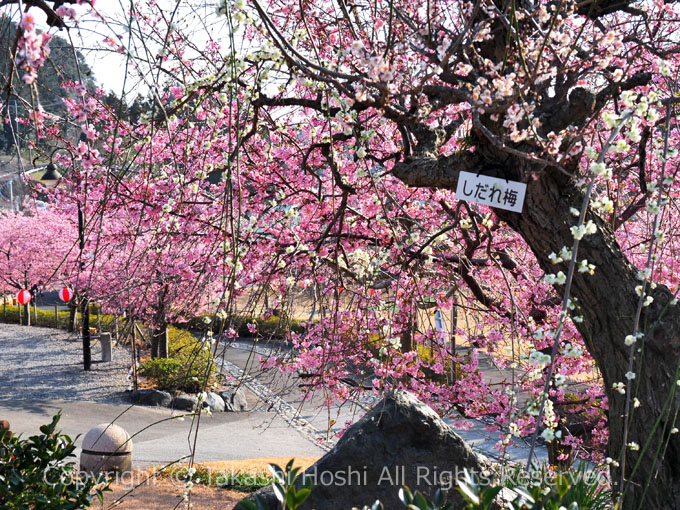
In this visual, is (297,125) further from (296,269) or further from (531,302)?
(531,302)

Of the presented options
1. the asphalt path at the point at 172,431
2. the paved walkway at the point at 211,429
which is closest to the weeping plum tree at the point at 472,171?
the paved walkway at the point at 211,429

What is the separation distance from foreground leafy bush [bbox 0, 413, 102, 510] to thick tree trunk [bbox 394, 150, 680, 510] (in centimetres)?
230

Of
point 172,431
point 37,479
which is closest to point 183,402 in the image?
point 172,431

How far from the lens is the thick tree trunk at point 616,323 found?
262 cm

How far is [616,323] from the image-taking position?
8.91 feet

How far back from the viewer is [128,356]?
15094mm

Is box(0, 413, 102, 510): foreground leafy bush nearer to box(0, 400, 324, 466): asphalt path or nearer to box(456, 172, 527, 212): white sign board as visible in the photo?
box(456, 172, 527, 212): white sign board

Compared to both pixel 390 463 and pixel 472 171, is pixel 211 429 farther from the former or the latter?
pixel 472 171

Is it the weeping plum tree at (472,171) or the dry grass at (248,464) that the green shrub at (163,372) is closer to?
the dry grass at (248,464)

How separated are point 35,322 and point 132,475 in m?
15.3

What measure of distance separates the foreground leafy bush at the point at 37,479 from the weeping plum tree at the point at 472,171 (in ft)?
3.58

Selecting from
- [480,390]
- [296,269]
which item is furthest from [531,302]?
[296,269]

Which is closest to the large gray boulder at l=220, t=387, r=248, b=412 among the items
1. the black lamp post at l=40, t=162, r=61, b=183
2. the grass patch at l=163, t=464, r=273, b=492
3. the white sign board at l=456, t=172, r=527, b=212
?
Result: the grass patch at l=163, t=464, r=273, b=492

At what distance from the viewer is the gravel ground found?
1157cm
